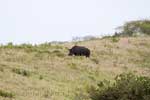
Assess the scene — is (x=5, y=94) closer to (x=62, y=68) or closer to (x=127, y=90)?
(x=127, y=90)

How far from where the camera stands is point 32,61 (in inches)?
719

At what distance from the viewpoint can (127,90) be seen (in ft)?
37.9

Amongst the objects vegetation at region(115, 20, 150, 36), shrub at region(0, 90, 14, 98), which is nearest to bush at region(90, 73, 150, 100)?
shrub at region(0, 90, 14, 98)

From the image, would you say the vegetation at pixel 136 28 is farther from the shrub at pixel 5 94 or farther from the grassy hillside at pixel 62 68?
the shrub at pixel 5 94

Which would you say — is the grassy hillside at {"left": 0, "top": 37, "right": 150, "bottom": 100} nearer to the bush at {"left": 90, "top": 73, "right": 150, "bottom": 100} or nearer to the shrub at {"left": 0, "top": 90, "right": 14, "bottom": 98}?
the shrub at {"left": 0, "top": 90, "right": 14, "bottom": 98}

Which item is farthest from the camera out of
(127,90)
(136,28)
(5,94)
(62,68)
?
(136,28)

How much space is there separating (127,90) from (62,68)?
656 centimetres

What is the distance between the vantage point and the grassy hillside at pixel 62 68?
13133 millimetres

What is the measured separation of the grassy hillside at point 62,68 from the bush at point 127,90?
4.22 ft

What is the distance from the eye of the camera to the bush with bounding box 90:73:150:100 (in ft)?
37.4

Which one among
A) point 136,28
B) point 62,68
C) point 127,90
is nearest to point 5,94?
point 127,90

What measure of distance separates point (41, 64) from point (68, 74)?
4.39 feet

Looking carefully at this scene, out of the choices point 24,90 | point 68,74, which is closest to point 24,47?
point 68,74

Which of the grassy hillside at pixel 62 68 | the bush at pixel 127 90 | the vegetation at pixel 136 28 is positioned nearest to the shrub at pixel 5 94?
Result: the grassy hillside at pixel 62 68
